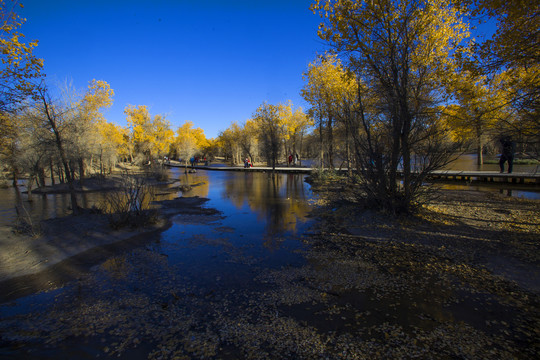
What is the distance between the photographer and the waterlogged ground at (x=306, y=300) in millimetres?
3150

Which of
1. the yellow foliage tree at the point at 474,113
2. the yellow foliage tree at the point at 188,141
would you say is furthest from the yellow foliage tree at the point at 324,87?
the yellow foliage tree at the point at 188,141

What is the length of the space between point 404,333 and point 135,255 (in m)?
6.14

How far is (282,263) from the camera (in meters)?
5.81

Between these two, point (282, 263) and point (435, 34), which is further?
point (435, 34)

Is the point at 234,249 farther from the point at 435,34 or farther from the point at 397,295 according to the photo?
the point at 435,34

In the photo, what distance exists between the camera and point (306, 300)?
419 centimetres

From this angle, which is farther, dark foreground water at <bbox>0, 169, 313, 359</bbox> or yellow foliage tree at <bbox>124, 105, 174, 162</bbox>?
yellow foliage tree at <bbox>124, 105, 174, 162</bbox>

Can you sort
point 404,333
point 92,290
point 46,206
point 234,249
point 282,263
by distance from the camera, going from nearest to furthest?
1. point 404,333
2. point 92,290
3. point 282,263
4. point 234,249
5. point 46,206

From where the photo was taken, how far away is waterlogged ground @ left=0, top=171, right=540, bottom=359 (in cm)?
315

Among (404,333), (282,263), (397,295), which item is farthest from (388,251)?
(404,333)

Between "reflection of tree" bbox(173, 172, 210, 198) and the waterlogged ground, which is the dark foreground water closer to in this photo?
the waterlogged ground

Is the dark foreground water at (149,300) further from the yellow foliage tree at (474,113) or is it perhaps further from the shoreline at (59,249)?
the yellow foliage tree at (474,113)

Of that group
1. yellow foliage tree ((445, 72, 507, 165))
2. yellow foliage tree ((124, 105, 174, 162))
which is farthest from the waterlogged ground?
yellow foliage tree ((124, 105, 174, 162))

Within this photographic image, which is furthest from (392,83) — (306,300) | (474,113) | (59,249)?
(59,249)
